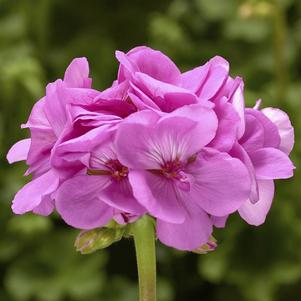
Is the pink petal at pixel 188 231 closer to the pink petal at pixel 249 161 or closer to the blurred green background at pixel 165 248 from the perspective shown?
the pink petal at pixel 249 161

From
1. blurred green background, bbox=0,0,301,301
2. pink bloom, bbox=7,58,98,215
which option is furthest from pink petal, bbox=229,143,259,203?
blurred green background, bbox=0,0,301,301

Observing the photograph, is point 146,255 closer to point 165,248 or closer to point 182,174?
point 182,174

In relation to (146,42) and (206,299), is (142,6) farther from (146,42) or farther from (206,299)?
(206,299)

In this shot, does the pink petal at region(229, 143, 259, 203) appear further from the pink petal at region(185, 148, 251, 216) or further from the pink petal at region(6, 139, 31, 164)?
the pink petal at region(6, 139, 31, 164)

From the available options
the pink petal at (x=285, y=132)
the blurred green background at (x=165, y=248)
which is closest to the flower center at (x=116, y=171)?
the pink petal at (x=285, y=132)

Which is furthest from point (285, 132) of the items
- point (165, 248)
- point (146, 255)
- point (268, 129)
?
point (165, 248)

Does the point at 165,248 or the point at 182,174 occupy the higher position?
the point at 182,174

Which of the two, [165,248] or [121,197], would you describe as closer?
[121,197]
